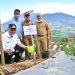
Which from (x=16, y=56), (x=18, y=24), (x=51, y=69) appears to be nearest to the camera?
(x=51, y=69)

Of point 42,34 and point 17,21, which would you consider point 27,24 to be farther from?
point 42,34

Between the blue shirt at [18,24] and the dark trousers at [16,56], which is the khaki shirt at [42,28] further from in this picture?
the dark trousers at [16,56]

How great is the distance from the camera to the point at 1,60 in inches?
474

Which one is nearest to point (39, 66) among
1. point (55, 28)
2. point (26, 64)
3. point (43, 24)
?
point (26, 64)

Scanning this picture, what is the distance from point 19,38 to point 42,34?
182 centimetres

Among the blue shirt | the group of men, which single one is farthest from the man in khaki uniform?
the blue shirt

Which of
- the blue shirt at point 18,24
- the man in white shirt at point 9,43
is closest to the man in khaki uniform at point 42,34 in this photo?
the blue shirt at point 18,24

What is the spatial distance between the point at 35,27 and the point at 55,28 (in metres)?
8.70

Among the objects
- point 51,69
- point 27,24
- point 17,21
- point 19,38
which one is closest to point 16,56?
point 19,38

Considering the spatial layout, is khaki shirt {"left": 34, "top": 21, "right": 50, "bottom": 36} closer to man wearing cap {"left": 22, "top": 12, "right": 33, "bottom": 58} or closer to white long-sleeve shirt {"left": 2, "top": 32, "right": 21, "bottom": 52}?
man wearing cap {"left": 22, "top": 12, "right": 33, "bottom": 58}

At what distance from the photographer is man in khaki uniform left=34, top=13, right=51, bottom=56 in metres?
15.7

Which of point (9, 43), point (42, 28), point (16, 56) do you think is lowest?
point (16, 56)

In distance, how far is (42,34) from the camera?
15.9m

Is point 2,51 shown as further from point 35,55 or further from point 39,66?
point 35,55
